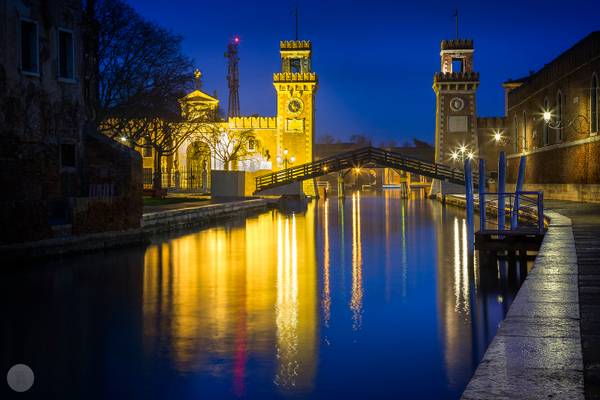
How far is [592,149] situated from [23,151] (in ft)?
77.1

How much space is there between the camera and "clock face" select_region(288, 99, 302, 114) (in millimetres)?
58031

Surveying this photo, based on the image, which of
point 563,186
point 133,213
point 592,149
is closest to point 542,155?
point 563,186

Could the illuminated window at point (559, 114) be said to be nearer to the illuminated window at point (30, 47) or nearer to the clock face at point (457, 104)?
the clock face at point (457, 104)

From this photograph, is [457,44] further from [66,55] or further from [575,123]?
[66,55]

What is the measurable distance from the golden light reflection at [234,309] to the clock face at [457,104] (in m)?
41.5

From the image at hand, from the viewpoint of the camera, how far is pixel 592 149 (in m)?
28.7

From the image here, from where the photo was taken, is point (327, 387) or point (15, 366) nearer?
point (327, 387)

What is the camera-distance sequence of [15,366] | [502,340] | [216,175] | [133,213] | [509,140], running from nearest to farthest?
1. [502,340]
2. [15,366]
3. [133,213]
4. [216,175]
5. [509,140]

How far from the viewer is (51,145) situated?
1495cm

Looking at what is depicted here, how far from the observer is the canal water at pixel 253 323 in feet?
19.2

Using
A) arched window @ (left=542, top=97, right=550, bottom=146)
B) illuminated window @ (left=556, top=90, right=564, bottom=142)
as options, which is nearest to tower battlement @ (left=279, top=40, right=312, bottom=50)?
arched window @ (left=542, top=97, right=550, bottom=146)

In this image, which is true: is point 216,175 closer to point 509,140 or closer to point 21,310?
point 509,140

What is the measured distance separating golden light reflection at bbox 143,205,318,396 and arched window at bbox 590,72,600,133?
17.1 m

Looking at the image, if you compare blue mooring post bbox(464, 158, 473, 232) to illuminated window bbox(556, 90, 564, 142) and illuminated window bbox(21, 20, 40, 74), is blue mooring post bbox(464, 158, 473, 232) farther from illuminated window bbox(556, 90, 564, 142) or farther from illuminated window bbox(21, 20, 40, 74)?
illuminated window bbox(556, 90, 564, 142)
